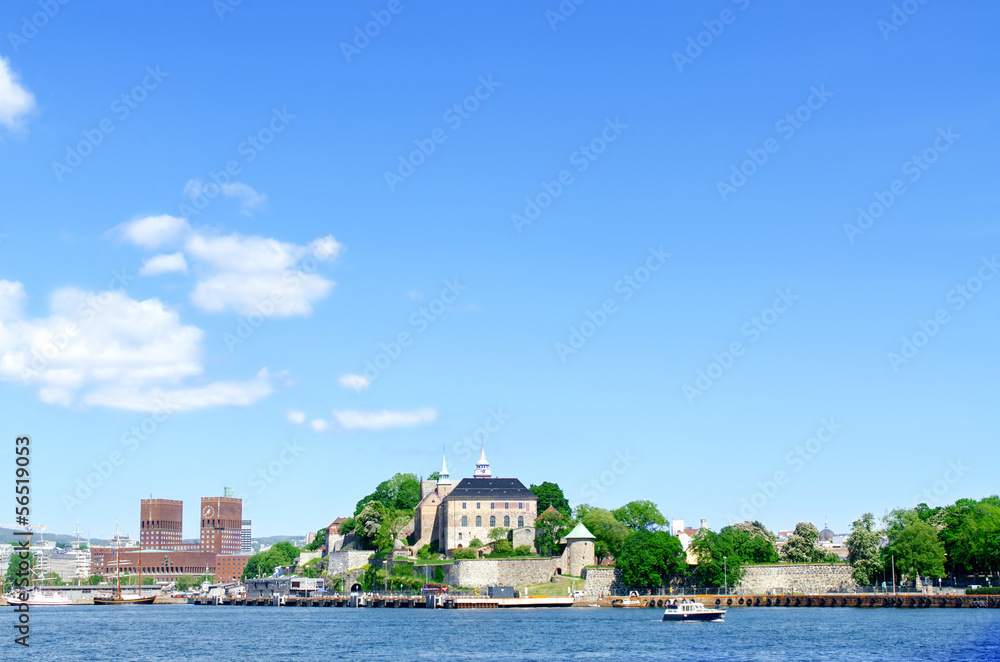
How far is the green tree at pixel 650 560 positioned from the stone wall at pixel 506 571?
8660 millimetres

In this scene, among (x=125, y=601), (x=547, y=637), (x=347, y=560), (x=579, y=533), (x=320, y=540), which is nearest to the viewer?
(x=547, y=637)

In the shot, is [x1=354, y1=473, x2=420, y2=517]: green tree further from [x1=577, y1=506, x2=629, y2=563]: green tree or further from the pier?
[x1=577, y1=506, x2=629, y2=563]: green tree

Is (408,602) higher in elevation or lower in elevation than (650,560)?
lower

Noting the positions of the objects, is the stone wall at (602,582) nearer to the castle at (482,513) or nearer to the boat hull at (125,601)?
the castle at (482,513)

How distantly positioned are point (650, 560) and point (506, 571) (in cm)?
1558

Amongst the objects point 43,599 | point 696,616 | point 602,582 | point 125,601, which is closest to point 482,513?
point 602,582

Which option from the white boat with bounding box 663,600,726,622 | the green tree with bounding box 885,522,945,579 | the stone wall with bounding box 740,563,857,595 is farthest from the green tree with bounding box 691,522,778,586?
the white boat with bounding box 663,600,726,622

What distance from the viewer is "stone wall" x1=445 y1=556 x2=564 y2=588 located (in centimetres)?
10200

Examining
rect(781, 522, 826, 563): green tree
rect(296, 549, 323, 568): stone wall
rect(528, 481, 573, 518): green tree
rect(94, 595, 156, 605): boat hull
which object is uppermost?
rect(528, 481, 573, 518): green tree

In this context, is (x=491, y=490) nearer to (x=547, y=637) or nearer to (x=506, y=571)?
(x=506, y=571)

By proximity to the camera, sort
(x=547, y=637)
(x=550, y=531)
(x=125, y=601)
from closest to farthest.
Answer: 1. (x=547, y=637)
2. (x=550, y=531)
3. (x=125, y=601)

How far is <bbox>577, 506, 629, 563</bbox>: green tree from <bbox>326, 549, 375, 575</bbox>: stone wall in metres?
27.3

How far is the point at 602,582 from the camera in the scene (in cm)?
9706

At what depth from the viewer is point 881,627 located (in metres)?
63.1
